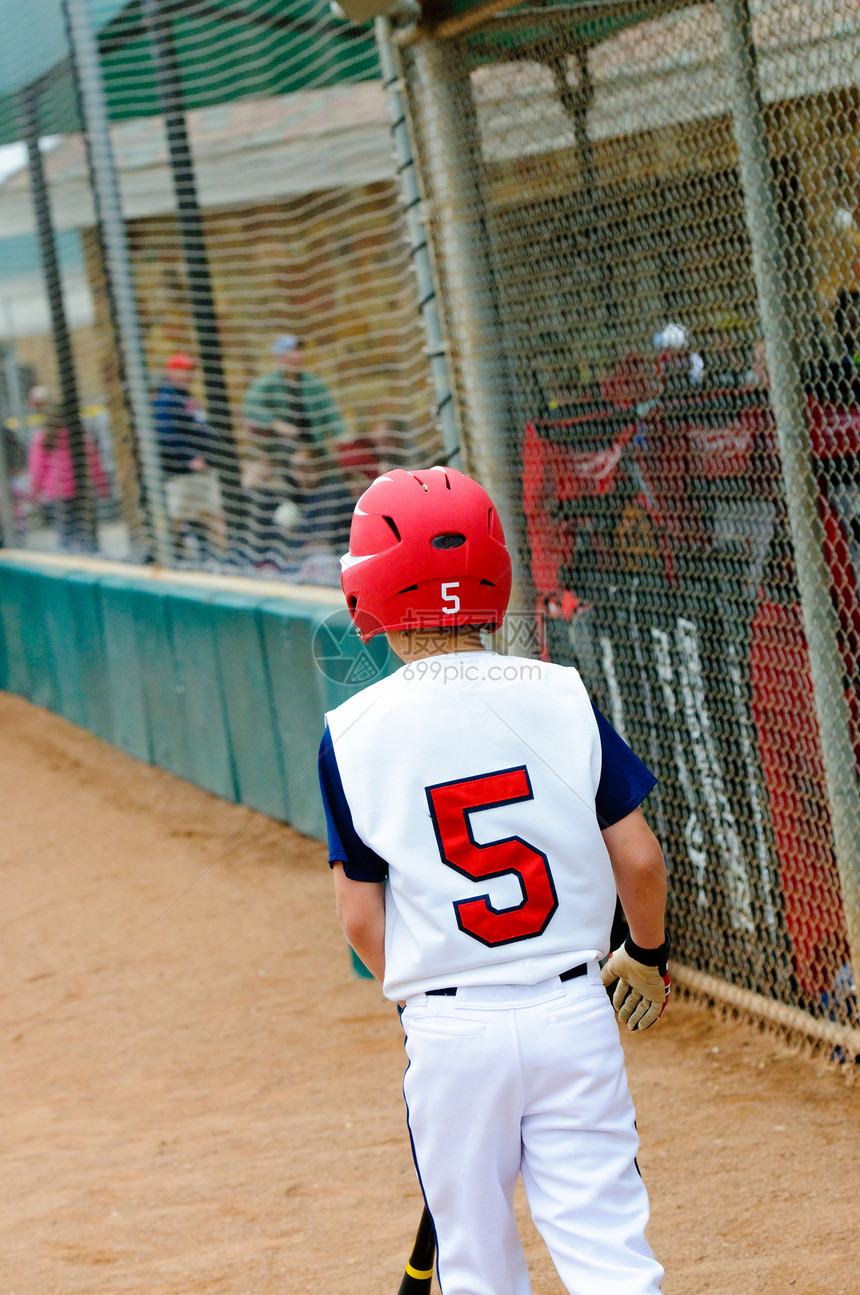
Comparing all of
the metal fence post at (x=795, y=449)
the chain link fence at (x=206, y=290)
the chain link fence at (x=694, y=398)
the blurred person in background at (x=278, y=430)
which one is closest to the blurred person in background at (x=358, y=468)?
the chain link fence at (x=206, y=290)

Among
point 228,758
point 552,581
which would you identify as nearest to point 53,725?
point 228,758

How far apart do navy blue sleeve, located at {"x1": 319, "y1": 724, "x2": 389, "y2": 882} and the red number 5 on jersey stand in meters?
0.12

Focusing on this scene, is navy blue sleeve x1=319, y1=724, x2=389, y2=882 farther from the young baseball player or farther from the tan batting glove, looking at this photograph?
the tan batting glove

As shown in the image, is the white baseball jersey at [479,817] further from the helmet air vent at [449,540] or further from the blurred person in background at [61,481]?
the blurred person in background at [61,481]

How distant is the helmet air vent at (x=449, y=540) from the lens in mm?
1843

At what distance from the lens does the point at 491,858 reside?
5.81 feet

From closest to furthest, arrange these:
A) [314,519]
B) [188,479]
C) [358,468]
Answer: [314,519] → [358,468] → [188,479]

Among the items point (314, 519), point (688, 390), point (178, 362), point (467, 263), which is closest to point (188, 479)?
point (314, 519)

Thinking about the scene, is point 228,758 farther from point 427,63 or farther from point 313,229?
point 313,229

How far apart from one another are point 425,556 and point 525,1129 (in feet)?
2.60

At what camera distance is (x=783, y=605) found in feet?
11.0

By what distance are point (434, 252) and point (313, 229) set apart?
827cm

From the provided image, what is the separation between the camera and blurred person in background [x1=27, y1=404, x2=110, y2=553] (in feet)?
30.6

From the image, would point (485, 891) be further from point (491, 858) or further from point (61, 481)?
point (61, 481)
